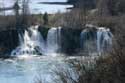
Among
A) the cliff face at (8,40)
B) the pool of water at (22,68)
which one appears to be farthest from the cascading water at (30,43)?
the pool of water at (22,68)

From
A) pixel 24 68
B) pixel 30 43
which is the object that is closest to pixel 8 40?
pixel 30 43

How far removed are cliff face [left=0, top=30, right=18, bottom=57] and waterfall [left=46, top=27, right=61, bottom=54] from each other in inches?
94.1

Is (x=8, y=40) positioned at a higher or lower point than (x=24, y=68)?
lower

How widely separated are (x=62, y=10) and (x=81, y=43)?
33.9 ft

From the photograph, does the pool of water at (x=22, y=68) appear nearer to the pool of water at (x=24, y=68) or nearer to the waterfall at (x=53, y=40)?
the pool of water at (x=24, y=68)

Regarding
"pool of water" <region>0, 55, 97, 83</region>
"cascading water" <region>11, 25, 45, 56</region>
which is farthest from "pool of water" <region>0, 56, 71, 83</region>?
"cascading water" <region>11, 25, 45, 56</region>

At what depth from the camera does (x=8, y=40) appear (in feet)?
131

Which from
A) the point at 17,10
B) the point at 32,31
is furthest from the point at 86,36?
the point at 17,10

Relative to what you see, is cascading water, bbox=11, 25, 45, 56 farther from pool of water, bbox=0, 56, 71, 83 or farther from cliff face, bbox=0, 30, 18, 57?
pool of water, bbox=0, 56, 71, 83

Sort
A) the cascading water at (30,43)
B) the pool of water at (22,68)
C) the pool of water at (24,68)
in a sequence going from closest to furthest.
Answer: the pool of water at (24,68)
the pool of water at (22,68)
the cascading water at (30,43)

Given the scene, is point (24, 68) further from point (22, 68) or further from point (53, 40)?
point (53, 40)

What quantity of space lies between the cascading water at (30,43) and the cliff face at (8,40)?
0.42 meters

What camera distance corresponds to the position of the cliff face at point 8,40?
3962 cm

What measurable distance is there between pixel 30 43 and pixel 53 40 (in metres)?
1.67
